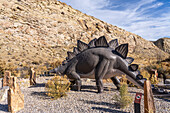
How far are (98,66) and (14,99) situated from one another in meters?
3.02

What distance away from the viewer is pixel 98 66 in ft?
17.6

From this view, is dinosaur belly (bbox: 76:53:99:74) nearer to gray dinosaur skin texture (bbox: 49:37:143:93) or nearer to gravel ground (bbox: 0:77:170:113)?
gray dinosaur skin texture (bbox: 49:37:143:93)

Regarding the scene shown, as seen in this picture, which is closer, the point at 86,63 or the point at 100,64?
the point at 100,64

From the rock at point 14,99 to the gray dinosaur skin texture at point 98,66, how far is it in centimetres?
224

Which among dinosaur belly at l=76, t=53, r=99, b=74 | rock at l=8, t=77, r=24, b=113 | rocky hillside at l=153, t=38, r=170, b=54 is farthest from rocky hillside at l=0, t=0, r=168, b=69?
rocky hillside at l=153, t=38, r=170, b=54

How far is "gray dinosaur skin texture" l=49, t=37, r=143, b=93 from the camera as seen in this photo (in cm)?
522

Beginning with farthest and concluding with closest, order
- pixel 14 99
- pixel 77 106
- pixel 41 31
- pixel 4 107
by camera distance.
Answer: pixel 41 31
pixel 4 107
pixel 77 106
pixel 14 99

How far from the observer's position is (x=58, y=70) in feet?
20.6

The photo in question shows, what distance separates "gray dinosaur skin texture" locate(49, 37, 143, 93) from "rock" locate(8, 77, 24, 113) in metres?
2.24

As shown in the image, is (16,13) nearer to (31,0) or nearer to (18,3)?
(18,3)

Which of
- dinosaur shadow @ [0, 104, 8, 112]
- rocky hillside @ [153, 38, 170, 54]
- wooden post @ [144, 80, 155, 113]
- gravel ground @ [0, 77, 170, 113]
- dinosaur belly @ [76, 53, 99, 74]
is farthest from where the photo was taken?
rocky hillside @ [153, 38, 170, 54]

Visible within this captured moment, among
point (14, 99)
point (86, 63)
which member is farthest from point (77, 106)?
point (86, 63)

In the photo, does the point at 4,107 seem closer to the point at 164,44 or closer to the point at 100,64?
the point at 100,64

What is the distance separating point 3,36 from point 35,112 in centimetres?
2219
